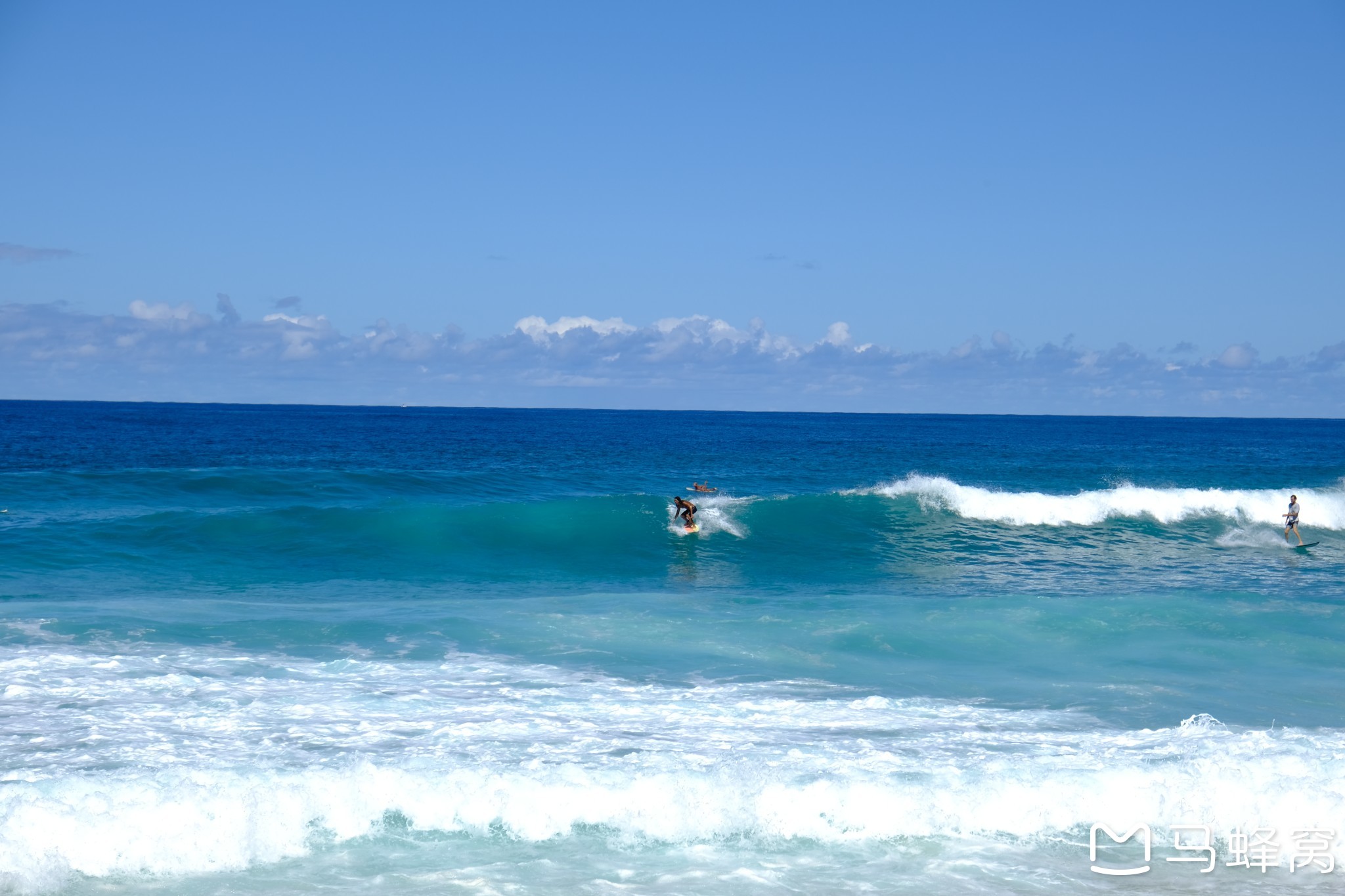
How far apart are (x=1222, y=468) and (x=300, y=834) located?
5367 cm

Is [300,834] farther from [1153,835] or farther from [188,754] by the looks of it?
[1153,835]

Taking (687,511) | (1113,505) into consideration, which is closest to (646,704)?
(687,511)

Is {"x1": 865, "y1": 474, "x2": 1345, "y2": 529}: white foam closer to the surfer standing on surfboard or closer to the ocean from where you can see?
the ocean

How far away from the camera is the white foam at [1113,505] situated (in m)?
28.8

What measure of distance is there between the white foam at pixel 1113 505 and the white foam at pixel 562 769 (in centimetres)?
1924

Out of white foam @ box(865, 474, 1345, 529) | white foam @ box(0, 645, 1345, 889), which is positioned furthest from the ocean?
white foam @ box(865, 474, 1345, 529)

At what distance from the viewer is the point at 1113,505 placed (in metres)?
29.7

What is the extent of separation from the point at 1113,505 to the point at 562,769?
2557cm

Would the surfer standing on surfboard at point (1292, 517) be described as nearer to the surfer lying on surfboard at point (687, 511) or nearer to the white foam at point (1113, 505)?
the white foam at point (1113, 505)

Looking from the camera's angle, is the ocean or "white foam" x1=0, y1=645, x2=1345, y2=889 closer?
the ocean

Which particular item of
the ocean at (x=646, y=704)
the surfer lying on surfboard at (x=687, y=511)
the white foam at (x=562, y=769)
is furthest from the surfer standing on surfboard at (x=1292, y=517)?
the white foam at (x=562, y=769)

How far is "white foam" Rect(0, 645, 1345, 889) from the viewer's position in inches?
292

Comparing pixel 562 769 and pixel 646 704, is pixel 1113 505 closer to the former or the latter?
pixel 646 704

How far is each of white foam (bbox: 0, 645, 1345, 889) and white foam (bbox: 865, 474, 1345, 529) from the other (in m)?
19.2
